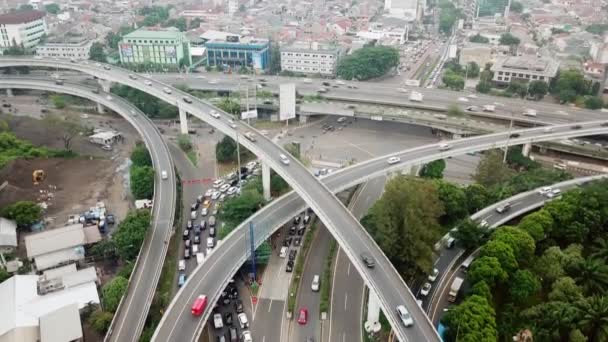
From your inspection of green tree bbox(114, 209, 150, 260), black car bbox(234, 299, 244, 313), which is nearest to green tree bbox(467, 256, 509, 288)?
black car bbox(234, 299, 244, 313)

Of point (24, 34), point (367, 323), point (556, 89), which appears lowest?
point (367, 323)

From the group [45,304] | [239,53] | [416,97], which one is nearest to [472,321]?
[45,304]

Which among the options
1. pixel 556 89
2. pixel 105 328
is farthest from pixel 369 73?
pixel 105 328

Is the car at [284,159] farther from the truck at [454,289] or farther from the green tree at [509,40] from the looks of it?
the green tree at [509,40]

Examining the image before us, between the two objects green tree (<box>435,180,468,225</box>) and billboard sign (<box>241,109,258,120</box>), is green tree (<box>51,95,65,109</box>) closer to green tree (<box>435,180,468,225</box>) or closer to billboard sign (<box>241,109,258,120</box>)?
billboard sign (<box>241,109,258,120</box>)

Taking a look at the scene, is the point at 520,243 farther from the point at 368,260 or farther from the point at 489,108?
the point at 489,108

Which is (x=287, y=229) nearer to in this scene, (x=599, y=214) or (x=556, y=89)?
(x=599, y=214)
